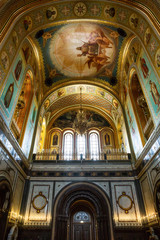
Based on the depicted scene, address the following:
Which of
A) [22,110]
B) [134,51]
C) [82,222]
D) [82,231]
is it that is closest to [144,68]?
[134,51]

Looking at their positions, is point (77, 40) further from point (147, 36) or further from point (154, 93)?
point (154, 93)

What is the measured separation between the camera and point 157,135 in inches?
327

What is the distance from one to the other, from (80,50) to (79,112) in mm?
5032

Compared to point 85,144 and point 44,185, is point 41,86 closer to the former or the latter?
point 85,144

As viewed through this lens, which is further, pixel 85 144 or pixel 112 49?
pixel 85 144

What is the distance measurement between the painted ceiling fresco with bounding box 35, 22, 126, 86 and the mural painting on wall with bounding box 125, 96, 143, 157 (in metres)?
3.21

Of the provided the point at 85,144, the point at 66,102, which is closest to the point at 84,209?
the point at 85,144

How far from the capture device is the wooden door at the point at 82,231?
15.2 metres

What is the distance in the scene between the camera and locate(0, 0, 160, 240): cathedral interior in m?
8.54

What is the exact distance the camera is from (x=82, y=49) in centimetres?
1330

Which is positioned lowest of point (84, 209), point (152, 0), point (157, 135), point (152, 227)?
point (152, 227)

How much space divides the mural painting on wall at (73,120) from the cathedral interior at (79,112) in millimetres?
2199

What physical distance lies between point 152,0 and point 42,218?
1302cm

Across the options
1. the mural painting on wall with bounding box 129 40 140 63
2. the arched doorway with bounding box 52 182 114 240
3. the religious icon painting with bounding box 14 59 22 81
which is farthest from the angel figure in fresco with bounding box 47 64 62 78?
the arched doorway with bounding box 52 182 114 240
